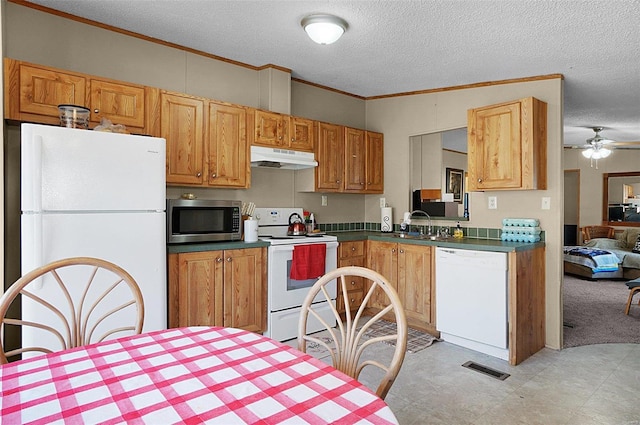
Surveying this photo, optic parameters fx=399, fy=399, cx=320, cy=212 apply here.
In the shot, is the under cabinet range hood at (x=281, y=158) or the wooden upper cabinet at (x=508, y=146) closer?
the wooden upper cabinet at (x=508, y=146)

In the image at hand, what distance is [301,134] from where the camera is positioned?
3.84 metres

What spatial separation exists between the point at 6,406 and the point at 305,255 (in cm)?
268

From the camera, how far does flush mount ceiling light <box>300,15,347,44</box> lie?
265 cm

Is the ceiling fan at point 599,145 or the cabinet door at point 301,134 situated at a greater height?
the ceiling fan at point 599,145

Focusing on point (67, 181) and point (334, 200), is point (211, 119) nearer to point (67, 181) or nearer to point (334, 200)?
point (67, 181)

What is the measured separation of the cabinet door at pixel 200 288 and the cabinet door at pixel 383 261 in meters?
1.67

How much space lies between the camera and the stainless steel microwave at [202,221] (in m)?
2.98

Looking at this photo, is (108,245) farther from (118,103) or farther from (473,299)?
(473,299)

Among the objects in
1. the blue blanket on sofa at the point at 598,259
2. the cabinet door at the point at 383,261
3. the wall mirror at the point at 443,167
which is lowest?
the blue blanket on sofa at the point at 598,259

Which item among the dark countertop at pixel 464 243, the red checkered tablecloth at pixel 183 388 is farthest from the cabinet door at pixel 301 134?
the red checkered tablecloth at pixel 183 388

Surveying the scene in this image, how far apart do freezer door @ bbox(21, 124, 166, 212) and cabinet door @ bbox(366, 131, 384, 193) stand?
2506 mm

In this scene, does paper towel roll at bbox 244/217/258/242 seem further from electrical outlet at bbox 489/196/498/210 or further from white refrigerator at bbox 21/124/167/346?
electrical outlet at bbox 489/196/498/210

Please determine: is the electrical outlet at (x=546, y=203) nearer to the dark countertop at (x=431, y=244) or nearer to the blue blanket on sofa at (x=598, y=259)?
the dark countertop at (x=431, y=244)

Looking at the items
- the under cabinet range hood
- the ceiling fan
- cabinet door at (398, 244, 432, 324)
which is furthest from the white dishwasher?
the ceiling fan
